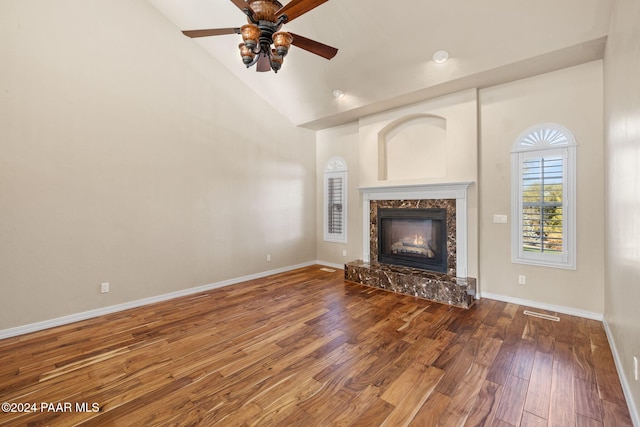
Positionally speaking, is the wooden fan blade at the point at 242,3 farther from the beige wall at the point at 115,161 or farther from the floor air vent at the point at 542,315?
the floor air vent at the point at 542,315

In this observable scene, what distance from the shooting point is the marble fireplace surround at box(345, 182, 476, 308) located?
12.6 feet

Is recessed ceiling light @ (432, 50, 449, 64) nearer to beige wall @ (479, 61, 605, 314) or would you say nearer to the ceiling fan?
beige wall @ (479, 61, 605, 314)

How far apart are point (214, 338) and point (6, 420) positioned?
1443 mm

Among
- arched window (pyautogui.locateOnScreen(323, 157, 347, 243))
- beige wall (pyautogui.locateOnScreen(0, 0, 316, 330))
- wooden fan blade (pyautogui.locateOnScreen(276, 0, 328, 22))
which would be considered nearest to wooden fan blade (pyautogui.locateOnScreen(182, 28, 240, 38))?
wooden fan blade (pyautogui.locateOnScreen(276, 0, 328, 22))

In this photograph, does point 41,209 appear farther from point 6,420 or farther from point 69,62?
point 6,420

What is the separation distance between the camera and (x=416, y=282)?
4.10 m

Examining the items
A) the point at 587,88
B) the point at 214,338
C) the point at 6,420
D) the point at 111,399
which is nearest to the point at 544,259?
the point at 587,88

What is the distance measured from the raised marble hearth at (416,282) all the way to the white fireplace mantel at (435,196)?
31 centimetres

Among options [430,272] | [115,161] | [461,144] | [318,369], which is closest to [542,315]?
[430,272]

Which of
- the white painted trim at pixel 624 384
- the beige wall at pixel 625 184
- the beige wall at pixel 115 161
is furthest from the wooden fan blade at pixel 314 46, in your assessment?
the white painted trim at pixel 624 384

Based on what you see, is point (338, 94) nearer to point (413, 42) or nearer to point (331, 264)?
point (413, 42)

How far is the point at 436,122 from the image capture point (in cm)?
461

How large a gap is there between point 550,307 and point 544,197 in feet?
4.68

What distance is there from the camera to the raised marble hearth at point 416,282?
3.73 m
